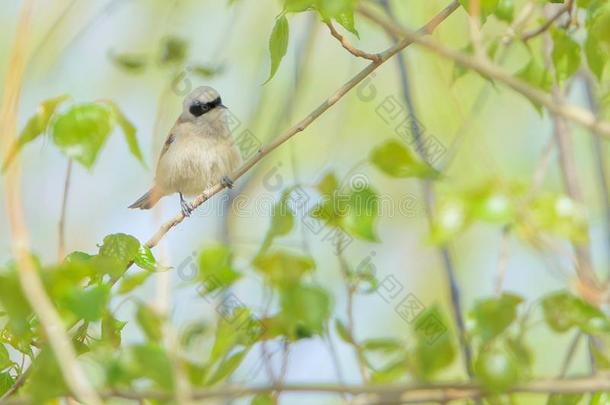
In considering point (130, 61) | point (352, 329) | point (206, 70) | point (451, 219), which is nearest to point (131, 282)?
point (352, 329)

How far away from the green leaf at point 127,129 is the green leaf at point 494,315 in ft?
3.09

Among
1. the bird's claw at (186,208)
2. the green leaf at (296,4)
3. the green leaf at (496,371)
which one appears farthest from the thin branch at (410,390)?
the bird's claw at (186,208)

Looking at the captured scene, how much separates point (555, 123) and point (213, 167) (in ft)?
8.77

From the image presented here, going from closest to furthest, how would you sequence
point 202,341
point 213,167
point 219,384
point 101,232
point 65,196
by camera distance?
point 219,384 → point 202,341 → point 65,196 → point 213,167 → point 101,232

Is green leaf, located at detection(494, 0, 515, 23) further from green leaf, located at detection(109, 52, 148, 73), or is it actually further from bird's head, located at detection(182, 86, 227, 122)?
bird's head, located at detection(182, 86, 227, 122)

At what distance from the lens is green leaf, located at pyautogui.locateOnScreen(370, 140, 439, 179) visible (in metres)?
1.74

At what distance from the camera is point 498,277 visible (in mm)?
2422

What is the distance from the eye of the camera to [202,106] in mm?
6223

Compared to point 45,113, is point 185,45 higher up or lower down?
higher up

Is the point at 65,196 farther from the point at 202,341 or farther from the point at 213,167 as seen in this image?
the point at 213,167

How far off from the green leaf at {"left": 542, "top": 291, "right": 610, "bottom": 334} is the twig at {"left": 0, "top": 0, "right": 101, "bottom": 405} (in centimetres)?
85

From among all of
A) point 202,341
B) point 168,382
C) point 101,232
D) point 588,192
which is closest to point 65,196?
point 202,341

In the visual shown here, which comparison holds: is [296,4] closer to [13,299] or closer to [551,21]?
[13,299]

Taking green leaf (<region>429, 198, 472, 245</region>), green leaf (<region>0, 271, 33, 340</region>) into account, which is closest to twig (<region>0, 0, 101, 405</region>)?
green leaf (<region>0, 271, 33, 340</region>)
